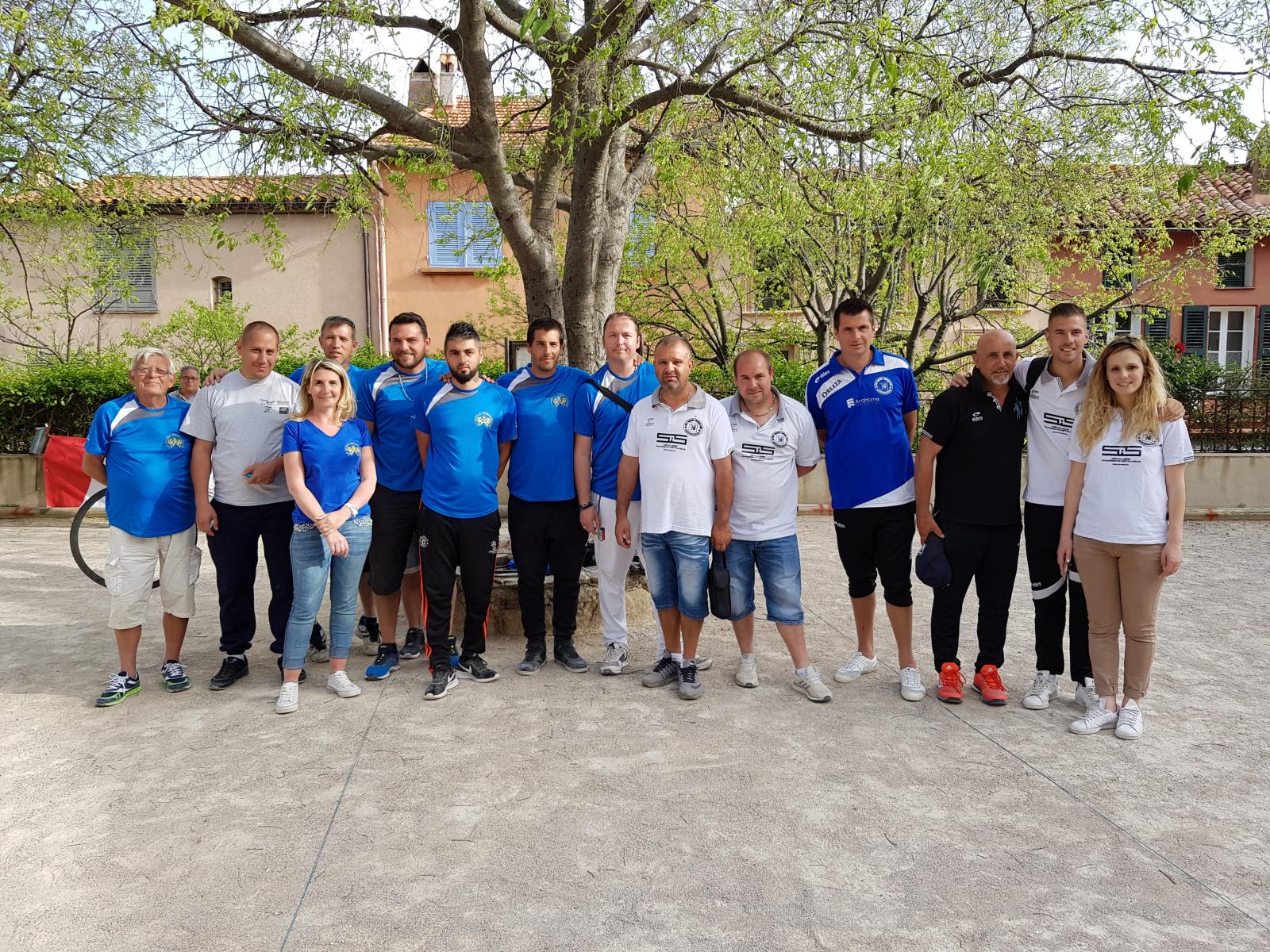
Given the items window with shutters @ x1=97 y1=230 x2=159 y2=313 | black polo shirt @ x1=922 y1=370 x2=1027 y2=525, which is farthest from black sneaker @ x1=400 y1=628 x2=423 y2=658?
window with shutters @ x1=97 y1=230 x2=159 y2=313

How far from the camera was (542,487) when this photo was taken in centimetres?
513

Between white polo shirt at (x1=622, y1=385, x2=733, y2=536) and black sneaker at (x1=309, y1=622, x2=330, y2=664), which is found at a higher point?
white polo shirt at (x1=622, y1=385, x2=733, y2=536)

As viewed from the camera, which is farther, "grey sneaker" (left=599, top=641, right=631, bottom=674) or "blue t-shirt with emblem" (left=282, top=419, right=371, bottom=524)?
"grey sneaker" (left=599, top=641, right=631, bottom=674)

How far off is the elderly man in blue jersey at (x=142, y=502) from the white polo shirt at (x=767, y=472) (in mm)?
3027

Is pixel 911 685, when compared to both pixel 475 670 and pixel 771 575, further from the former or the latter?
pixel 475 670

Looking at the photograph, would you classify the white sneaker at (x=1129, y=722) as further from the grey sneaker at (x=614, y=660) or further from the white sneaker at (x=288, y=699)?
the white sneaker at (x=288, y=699)

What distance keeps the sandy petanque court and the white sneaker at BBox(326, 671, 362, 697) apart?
7 centimetres

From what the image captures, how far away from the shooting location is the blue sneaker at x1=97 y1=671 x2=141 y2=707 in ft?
15.5

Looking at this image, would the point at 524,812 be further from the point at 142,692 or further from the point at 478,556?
the point at 142,692

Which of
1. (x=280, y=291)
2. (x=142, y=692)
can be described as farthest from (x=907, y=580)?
(x=280, y=291)

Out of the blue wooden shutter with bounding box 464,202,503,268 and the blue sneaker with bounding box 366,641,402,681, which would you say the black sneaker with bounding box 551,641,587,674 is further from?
the blue wooden shutter with bounding box 464,202,503,268

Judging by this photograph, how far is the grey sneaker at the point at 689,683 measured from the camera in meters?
4.78

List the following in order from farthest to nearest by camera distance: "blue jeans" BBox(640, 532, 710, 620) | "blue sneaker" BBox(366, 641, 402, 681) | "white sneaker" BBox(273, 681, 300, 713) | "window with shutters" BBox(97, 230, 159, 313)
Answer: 1. "window with shutters" BBox(97, 230, 159, 313)
2. "blue sneaker" BBox(366, 641, 402, 681)
3. "blue jeans" BBox(640, 532, 710, 620)
4. "white sneaker" BBox(273, 681, 300, 713)

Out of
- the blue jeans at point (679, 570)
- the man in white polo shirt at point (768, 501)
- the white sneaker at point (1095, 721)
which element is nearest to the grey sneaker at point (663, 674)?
the blue jeans at point (679, 570)
